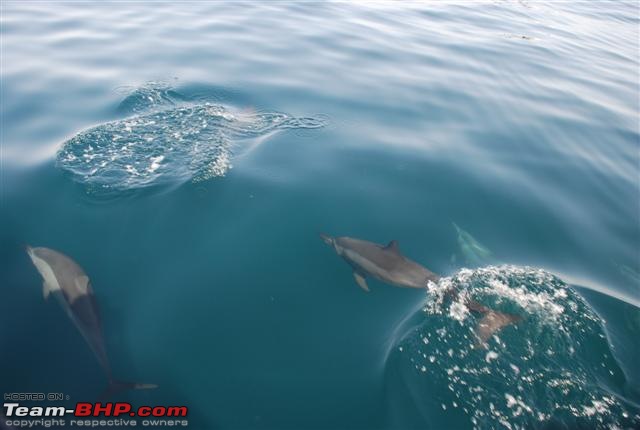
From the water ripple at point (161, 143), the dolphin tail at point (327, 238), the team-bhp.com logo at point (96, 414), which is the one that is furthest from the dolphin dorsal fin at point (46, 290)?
the dolphin tail at point (327, 238)

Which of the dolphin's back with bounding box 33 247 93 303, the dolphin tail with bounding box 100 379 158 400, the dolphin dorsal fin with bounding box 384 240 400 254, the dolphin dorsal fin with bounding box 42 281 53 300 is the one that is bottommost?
the dolphin tail with bounding box 100 379 158 400

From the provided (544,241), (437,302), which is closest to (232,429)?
(437,302)

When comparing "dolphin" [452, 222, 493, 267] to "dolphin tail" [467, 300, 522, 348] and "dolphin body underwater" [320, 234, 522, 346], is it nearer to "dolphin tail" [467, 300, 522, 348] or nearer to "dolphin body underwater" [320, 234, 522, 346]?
"dolphin body underwater" [320, 234, 522, 346]

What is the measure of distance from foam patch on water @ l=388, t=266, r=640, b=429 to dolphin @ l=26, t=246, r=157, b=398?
14.1 feet

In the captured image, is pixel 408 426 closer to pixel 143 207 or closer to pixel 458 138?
pixel 143 207

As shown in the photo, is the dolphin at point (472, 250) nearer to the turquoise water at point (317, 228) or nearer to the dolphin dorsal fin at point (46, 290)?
the turquoise water at point (317, 228)

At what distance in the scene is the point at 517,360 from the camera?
6.66m

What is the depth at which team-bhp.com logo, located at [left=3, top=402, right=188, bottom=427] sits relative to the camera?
5832 millimetres

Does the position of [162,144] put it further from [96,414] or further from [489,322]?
[489,322]

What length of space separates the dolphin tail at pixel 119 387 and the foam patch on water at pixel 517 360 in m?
3.73

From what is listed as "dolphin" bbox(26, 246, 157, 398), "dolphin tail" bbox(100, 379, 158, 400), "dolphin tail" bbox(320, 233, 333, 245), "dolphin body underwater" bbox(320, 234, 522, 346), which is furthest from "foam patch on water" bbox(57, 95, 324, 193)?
"dolphin tail" bbox(100, 379, 158, 400)

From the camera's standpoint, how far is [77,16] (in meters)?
21.4

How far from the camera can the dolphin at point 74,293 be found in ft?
21.8

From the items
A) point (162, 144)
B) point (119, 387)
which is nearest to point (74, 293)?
point (119, 387)
